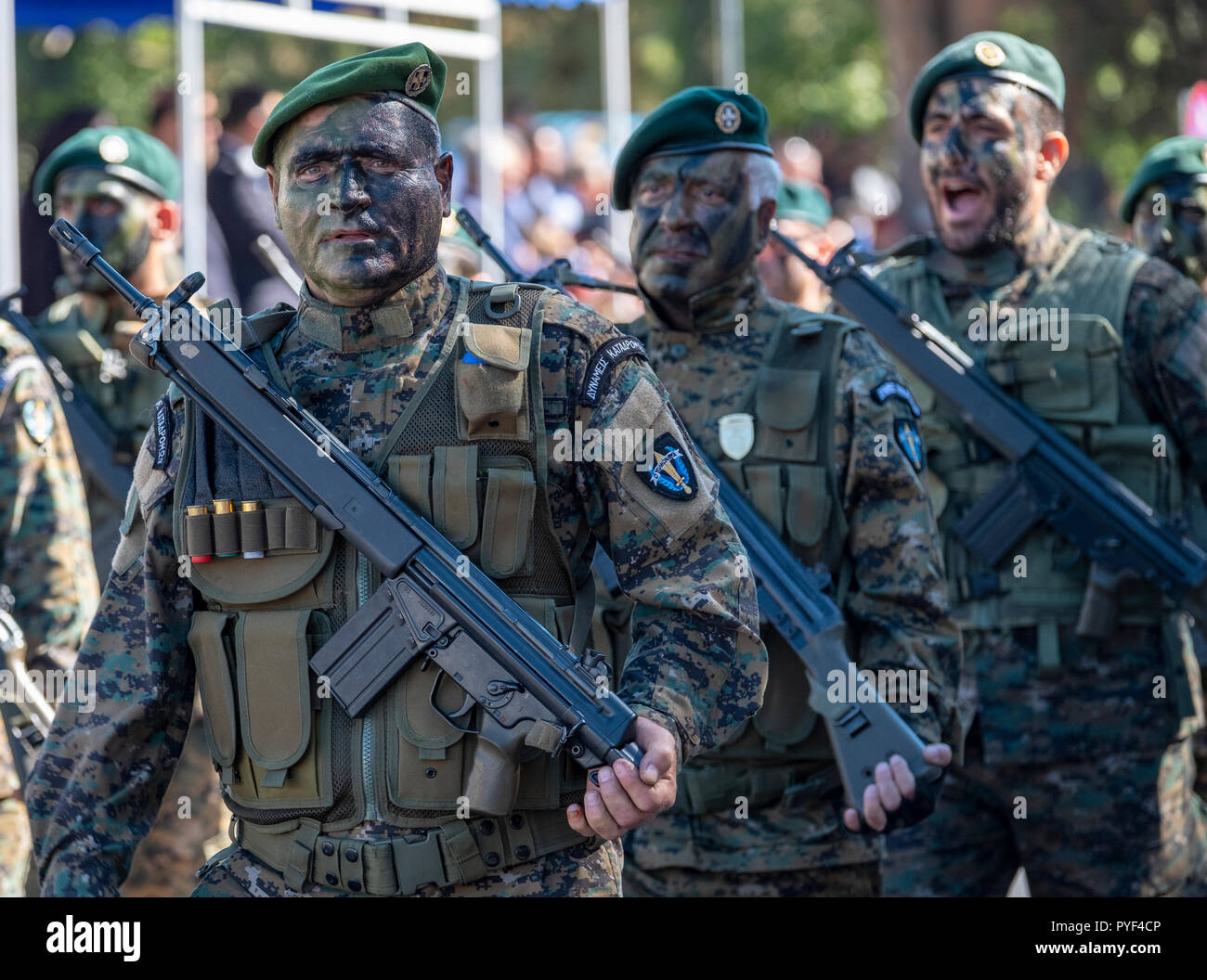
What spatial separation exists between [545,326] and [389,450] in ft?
1.23

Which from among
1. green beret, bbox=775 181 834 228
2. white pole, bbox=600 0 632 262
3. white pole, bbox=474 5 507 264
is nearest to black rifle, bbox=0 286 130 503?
green beret, bbox=775 181 834 228

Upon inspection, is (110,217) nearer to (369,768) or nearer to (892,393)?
(892,393)

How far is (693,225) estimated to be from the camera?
5.01 m

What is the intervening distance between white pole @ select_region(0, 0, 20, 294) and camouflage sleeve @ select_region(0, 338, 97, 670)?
15.3ft

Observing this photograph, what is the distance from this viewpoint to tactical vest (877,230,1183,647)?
5559mm

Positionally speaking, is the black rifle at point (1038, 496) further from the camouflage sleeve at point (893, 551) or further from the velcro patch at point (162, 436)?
the velcro patch at point (162, 436)

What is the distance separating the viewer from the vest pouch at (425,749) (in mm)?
3244

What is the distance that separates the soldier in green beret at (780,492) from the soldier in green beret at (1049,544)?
0.85m

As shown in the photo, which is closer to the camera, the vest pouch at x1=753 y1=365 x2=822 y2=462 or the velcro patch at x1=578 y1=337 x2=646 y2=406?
the velcro patch at x1=578 y1=337 x2=646 y2=406

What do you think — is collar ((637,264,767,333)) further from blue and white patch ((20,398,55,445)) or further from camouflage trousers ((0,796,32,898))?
camouflage trousers ((0,796,32,898))

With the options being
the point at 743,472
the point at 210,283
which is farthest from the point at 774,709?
the point at 210,283

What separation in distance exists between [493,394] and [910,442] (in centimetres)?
172

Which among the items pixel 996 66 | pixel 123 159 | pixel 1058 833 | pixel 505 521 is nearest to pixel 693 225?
pixel 996 66

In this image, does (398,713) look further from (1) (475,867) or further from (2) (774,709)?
(2) (774,709)
